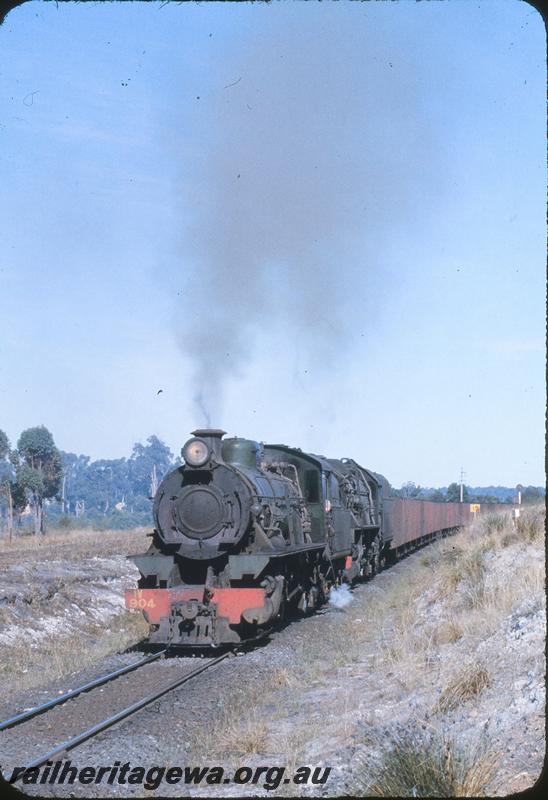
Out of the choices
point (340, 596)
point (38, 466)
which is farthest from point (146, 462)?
point (340, 596)

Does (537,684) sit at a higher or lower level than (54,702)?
higher

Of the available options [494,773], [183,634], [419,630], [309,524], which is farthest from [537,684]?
[309,524]

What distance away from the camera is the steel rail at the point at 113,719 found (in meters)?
7.92

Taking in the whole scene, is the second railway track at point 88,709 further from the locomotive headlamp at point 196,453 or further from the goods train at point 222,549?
the locomotive headlamp at point 196,453

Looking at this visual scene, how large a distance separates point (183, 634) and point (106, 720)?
13.9 feet

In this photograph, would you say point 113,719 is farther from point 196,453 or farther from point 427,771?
point 196,453

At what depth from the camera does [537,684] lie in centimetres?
800

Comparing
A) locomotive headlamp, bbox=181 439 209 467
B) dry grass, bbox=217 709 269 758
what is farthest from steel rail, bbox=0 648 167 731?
locomotive headlamp, bbox=181 439 209 467

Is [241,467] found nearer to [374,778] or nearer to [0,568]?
[374,778]

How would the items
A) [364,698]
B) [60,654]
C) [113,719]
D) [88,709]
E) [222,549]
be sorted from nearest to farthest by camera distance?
[113,719]
[364,698]
[88,709]
[222,549]
[60,654]

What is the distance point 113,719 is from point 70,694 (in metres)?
1.49

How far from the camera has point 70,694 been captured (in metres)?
10.5

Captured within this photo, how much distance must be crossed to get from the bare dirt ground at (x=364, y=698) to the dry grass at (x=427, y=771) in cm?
1

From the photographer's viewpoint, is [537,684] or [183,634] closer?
[537,684]
